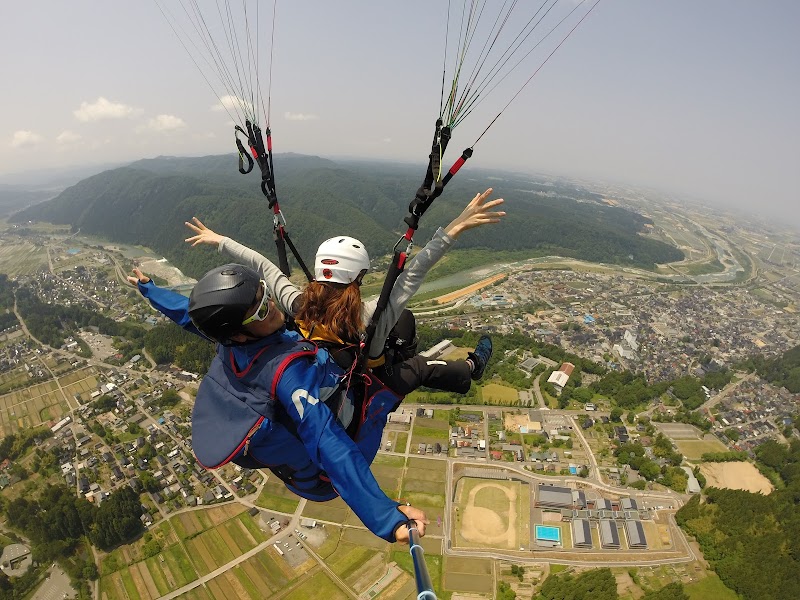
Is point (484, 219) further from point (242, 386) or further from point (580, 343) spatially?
point (580, 343)

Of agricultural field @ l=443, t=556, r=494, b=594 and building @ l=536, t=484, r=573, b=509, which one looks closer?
agricultural field @ l=443, t=556, r=494, b=594

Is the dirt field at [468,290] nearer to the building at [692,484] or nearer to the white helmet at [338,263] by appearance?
the building at [692,484]

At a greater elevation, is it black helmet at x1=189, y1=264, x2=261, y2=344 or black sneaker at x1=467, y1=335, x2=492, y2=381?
black helmet at x1=189, y1=264, x2=261, y2=344

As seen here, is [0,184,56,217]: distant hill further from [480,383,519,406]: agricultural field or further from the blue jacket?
the blue jacket

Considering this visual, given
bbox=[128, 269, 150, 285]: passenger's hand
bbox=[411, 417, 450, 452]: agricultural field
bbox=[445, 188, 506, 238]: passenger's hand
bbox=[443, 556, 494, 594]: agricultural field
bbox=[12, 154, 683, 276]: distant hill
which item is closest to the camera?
bbox=[445, 188, 506, 238]: passenger's hand

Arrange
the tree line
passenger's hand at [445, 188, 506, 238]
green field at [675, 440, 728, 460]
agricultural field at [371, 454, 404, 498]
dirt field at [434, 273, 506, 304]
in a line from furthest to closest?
dirt field at [434, 273, 506, 304]
green field at [675, 440, 728, 460]
agricultural field at [371, 454, 404, 498]
the tree line
passenger's hand at [445, 188, 506, 238]

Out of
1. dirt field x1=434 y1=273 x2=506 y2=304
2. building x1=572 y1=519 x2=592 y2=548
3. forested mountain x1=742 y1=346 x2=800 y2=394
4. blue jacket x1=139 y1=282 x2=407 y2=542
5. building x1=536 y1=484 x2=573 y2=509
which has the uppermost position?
blue jacket x1=139 y1=282 x2=407 y2=542

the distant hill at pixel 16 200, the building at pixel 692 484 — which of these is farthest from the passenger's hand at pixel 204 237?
the distant hill at pixel 16 200

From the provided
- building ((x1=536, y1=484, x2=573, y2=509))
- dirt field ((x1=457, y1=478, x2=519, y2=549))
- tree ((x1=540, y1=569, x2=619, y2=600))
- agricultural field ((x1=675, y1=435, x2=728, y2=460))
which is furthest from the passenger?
agricultural field ((x1=675, y1=435, x2=728, y2=460))
